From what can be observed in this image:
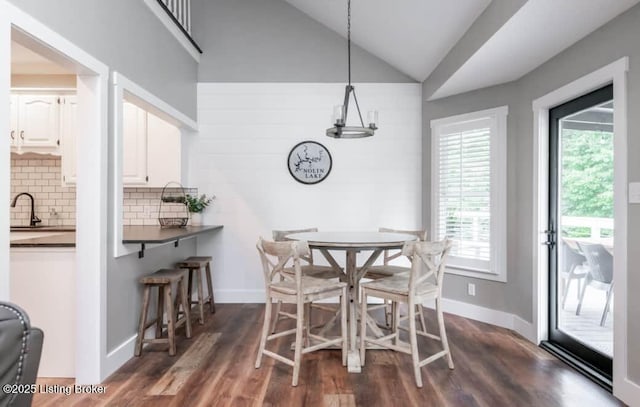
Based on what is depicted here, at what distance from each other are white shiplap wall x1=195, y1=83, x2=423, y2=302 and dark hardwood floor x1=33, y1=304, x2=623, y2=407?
1.55 meters

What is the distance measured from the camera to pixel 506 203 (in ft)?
11.9

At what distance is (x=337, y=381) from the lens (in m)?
2.44

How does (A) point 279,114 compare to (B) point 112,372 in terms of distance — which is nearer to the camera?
(B) point 112,372

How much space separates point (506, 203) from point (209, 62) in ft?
12.3

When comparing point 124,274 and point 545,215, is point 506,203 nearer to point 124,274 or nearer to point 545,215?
point 545,215

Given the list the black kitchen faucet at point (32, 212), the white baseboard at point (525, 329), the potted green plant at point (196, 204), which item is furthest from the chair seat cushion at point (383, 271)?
the black kitchen faucet at point (32, 212)

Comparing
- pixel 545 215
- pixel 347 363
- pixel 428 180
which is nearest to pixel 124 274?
pixel 347 363

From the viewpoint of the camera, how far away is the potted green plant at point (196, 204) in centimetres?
413

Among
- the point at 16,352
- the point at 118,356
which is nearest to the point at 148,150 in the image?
the point at 118,356

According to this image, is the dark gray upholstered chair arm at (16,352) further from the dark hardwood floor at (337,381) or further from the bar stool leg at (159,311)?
the bar stool leg at (159,311)

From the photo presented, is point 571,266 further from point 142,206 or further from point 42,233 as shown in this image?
point 42,233

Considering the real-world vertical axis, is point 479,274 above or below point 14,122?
below

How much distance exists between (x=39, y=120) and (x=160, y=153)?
1176 mm

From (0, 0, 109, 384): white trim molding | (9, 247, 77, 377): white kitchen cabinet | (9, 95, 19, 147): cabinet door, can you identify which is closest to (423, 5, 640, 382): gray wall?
(0, 0, 109, 384): white trim molding
